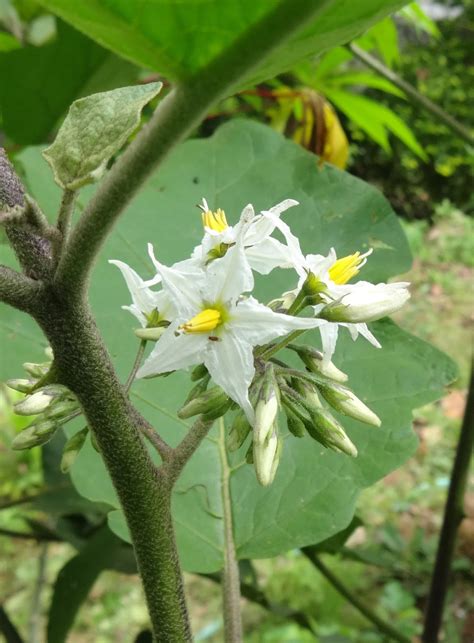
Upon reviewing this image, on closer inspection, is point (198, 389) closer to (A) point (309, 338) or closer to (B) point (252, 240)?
(B) point (252, 240)

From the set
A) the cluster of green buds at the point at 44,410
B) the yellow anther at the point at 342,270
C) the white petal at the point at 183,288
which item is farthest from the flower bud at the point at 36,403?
the yellow anther at the point at 342,270

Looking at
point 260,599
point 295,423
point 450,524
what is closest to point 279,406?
point 295,423

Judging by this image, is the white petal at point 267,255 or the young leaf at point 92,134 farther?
the white petal at point 267,255

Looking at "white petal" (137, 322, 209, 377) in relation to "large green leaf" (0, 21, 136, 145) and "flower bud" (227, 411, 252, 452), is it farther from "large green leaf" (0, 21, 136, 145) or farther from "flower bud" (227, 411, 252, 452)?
"large green leaf" (0, 21, 136, 145)

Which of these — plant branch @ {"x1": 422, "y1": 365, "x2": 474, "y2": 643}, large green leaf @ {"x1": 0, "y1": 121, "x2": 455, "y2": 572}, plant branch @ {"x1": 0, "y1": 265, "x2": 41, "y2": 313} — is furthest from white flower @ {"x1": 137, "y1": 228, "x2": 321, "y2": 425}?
plant branch @ {"x1": 422, "y1": 365, "x2": 474, "y2": 643}

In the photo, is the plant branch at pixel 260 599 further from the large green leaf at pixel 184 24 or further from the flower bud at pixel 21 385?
the large green leaf at pixel 184 24

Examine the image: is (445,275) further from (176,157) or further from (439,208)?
(176,157)
